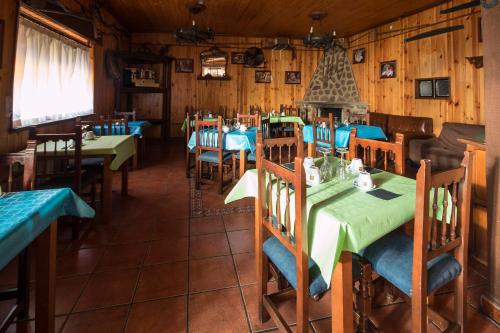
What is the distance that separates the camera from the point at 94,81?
5.12 metres

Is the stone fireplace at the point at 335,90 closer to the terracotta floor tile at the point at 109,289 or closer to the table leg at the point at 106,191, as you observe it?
the table leg at the point at 106,191

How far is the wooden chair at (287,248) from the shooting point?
A: 1.20m

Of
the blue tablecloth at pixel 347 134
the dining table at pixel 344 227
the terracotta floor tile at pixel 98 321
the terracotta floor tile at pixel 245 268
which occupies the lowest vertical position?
the terracotta floor tile at pixel 98 321

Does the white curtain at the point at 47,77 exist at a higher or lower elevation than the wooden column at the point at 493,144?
higher

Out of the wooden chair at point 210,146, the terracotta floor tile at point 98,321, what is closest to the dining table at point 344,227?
the terracotta floor tile at point 98,321

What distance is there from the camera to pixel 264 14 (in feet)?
19.4

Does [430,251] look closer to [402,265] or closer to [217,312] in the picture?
[402,265]

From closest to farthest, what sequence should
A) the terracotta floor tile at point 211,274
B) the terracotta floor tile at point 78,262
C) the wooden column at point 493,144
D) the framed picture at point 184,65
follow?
the wooden column at point 493,144, the terracotta floor tile at point 211,274, the terracotta floor tile at point 78,262, the framed picture at point 184,65

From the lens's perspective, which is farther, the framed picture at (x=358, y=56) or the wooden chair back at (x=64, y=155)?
the framed picture at (x=358, y=56)

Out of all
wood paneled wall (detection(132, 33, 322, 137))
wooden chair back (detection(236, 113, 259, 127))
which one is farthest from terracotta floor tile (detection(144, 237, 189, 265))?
wood paneled wall (detection(132, 33, 322, 137))

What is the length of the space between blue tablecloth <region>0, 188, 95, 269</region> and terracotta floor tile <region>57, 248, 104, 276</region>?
78 cm

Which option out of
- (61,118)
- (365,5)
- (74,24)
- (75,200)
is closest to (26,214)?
(75,200)

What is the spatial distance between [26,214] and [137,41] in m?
7.44

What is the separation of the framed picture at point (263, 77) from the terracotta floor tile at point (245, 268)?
6.54 m
